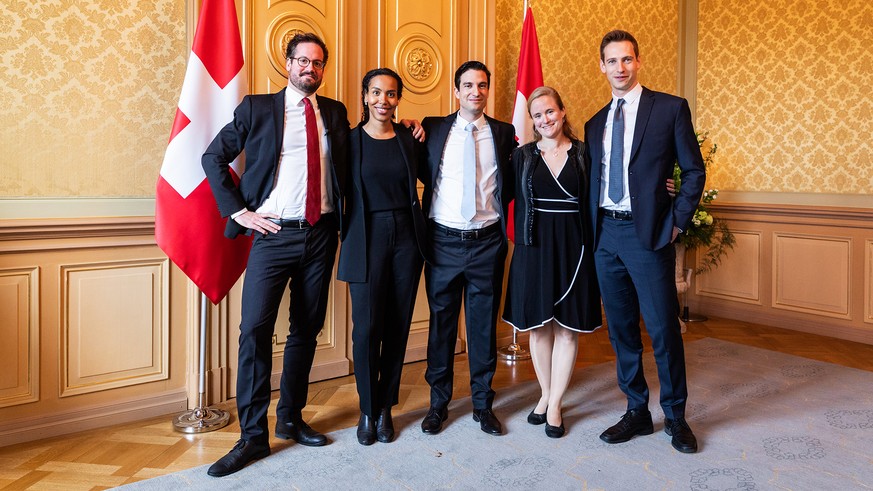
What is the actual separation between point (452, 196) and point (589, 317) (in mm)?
770

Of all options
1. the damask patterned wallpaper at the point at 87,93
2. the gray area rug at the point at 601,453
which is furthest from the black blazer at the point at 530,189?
the damask patterned wallpaper at the point at 87,93

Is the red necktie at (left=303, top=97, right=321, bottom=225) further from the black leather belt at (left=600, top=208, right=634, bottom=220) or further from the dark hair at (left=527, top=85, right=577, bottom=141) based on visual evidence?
Answer: the black leather belt at (left=600, top=208, right=634, bottom=220)

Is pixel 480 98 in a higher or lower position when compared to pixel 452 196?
higher

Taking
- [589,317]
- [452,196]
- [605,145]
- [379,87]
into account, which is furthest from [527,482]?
[379,87]

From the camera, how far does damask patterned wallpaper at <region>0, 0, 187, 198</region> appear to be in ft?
9.00

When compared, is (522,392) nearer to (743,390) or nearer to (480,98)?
(743,390)

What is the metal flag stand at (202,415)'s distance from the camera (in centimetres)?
294

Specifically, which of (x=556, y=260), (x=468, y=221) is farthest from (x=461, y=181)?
(x=556, y=260)

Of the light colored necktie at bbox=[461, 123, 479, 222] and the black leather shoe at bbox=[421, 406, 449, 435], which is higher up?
the light colored necktie at bbox=[461, 123, 479, 222]

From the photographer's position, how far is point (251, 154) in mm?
2586

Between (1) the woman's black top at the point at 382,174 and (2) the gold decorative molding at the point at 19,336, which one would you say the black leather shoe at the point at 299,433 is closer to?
(1) the woman's black top at the point at 382,174

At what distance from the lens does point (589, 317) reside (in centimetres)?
283

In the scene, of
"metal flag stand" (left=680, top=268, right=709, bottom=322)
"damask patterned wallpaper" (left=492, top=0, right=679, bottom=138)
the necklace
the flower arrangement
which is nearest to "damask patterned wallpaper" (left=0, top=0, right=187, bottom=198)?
the necklace

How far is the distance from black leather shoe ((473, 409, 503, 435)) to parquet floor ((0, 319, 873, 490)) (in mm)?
387
